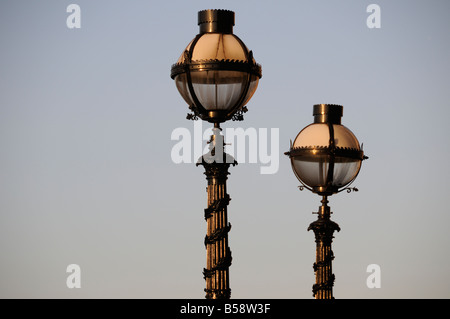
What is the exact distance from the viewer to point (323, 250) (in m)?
23.4

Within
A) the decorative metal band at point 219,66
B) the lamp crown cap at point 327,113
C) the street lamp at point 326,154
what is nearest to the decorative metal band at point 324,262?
the street lamp at point 326,154

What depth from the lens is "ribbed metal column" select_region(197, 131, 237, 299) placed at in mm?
15977

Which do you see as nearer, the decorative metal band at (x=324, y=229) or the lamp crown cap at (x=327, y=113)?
the lamp crown cap at (x=327, y=113)

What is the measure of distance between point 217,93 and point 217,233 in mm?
1906

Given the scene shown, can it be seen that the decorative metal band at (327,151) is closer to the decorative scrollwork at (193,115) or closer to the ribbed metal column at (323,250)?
the ribbed metal column at (323,250)

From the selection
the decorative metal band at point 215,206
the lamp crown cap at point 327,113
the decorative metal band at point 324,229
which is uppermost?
the lamp crown cap at point 327,113

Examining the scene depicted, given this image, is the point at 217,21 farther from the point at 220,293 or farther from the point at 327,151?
the point at 327,151

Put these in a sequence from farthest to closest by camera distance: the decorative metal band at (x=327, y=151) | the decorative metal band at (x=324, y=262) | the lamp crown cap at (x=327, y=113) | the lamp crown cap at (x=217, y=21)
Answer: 1. the decorative metal band at (x=324, y=262)
2. the lamp crown cap at (x=327, y=113)
3. the decorative metal band at (x=327, y=151)
4. the lamp crown cap at (x=217, y=21)

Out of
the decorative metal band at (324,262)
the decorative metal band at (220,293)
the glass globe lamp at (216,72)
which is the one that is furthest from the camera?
the decorative metal band at (324,262)

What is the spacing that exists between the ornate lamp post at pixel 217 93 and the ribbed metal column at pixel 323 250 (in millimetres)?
7163

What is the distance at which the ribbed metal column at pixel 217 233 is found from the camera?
16.0 m

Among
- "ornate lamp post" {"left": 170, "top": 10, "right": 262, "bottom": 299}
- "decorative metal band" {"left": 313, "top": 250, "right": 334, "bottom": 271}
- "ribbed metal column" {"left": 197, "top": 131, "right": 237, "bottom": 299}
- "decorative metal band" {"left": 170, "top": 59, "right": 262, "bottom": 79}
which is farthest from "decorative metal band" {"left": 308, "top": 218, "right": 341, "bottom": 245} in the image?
"decorative metal band" {"left": 170, "top": 59, "right": 262, "bottom": 79}
